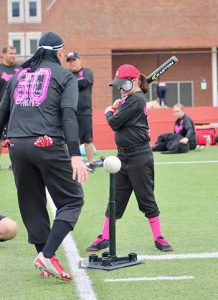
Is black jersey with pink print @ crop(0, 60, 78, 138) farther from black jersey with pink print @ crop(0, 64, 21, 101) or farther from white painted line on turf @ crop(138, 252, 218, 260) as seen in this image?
→ black jersey with pink print @ crop(0, 64, 21, 101)

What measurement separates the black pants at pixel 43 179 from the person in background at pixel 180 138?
11.5 m

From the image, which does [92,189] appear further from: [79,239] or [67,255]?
[67,255]

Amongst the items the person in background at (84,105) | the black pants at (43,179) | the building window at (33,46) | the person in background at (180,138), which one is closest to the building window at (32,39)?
the building window at (33,46)

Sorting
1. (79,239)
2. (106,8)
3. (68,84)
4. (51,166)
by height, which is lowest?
(79,239)

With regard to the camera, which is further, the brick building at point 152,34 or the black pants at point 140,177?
the brick building at point 152,34

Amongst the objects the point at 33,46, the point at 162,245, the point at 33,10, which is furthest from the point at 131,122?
the point at 33,10

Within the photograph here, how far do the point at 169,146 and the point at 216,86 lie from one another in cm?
2371

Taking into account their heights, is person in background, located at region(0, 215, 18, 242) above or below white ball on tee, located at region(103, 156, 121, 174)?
below

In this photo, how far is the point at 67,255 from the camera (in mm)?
7238

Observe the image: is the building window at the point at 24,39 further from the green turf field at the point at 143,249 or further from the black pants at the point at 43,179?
the black pants at the point at 43,179

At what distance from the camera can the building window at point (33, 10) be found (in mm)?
61594

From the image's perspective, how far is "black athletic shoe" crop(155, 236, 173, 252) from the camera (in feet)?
24.0

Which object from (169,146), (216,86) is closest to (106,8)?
(216,86)

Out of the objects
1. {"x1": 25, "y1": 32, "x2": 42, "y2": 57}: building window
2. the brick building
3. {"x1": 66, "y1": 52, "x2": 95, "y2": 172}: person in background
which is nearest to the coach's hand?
{"x1": 66, "y1": 52, "x2": 95, "y2": 172}: person in background
